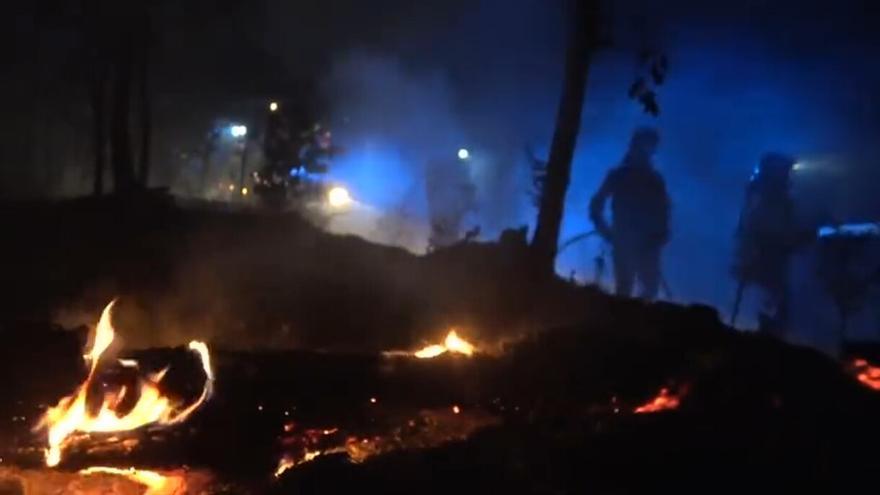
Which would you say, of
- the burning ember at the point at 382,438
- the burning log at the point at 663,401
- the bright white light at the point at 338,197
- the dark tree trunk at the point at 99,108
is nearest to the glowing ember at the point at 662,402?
the burning log at the point at 663,401

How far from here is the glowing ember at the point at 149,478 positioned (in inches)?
288

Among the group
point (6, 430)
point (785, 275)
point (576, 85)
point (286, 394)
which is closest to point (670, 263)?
point (785, 275)

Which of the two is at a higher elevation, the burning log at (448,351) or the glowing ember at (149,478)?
the burning log at (448,351)

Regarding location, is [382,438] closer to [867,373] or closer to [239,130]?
[867,373]

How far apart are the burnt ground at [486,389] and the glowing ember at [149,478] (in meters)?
0.10

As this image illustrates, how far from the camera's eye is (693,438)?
728 centimetres

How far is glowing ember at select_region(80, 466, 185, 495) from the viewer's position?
7305mm

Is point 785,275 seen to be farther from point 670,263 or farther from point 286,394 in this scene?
point 286,394

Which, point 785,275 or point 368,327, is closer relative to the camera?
point 368,327

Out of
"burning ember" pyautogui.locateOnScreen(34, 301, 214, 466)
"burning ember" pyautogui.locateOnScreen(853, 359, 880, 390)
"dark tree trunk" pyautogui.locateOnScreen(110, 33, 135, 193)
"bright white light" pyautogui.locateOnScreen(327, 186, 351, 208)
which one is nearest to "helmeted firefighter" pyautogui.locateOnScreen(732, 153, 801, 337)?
"burning ember" pyautogui.locateOnScreen(853, 359, 880, 390)

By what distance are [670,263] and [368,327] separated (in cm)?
1344

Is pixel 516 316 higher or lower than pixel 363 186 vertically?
lower

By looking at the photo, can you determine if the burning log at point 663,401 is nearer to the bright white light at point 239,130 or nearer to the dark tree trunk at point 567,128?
the dark tree trunk at point 567,128

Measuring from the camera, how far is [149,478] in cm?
755
